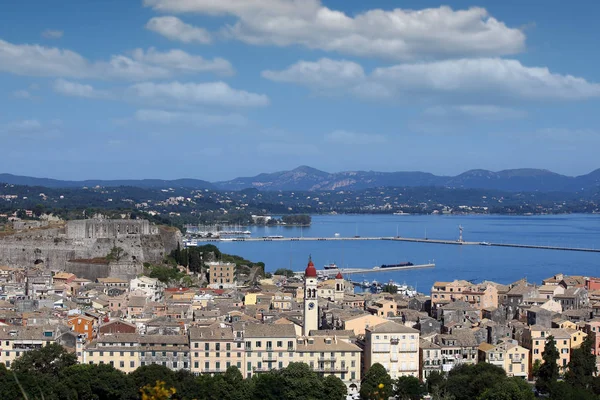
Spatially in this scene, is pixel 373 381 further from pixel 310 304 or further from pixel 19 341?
pixel 19 341

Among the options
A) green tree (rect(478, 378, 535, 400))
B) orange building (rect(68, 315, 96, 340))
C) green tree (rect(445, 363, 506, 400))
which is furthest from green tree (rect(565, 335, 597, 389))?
orange building (rect(68, 315, 96, 340))

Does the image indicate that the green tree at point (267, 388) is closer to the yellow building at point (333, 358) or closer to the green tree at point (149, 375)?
the green tree at point (149, 375)

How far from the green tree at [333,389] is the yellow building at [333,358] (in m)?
1.27

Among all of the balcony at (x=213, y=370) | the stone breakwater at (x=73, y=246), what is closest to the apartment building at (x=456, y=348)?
the balcony at (x=213, y=370)

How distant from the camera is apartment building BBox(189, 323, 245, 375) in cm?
1833

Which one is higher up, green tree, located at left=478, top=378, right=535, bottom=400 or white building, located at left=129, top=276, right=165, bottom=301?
white building, located at left=129, top=276, right=165, bottom=301

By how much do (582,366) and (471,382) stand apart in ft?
10.0

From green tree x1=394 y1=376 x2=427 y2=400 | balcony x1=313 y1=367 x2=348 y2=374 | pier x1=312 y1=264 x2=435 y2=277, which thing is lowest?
pier x1=312 y1=264 x2=435 y2=277

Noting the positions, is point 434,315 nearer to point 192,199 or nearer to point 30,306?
point 30,306

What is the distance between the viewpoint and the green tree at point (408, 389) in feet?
56.7

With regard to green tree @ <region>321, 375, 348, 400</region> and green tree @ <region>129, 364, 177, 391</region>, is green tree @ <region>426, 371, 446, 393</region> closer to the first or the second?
green tree @ <region>321, 375, 348, 400</region>

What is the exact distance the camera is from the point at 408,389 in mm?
17359

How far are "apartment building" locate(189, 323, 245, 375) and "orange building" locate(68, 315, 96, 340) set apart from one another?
305 cm

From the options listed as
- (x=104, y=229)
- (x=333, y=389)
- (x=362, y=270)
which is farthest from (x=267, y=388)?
(x=362, y=270)
